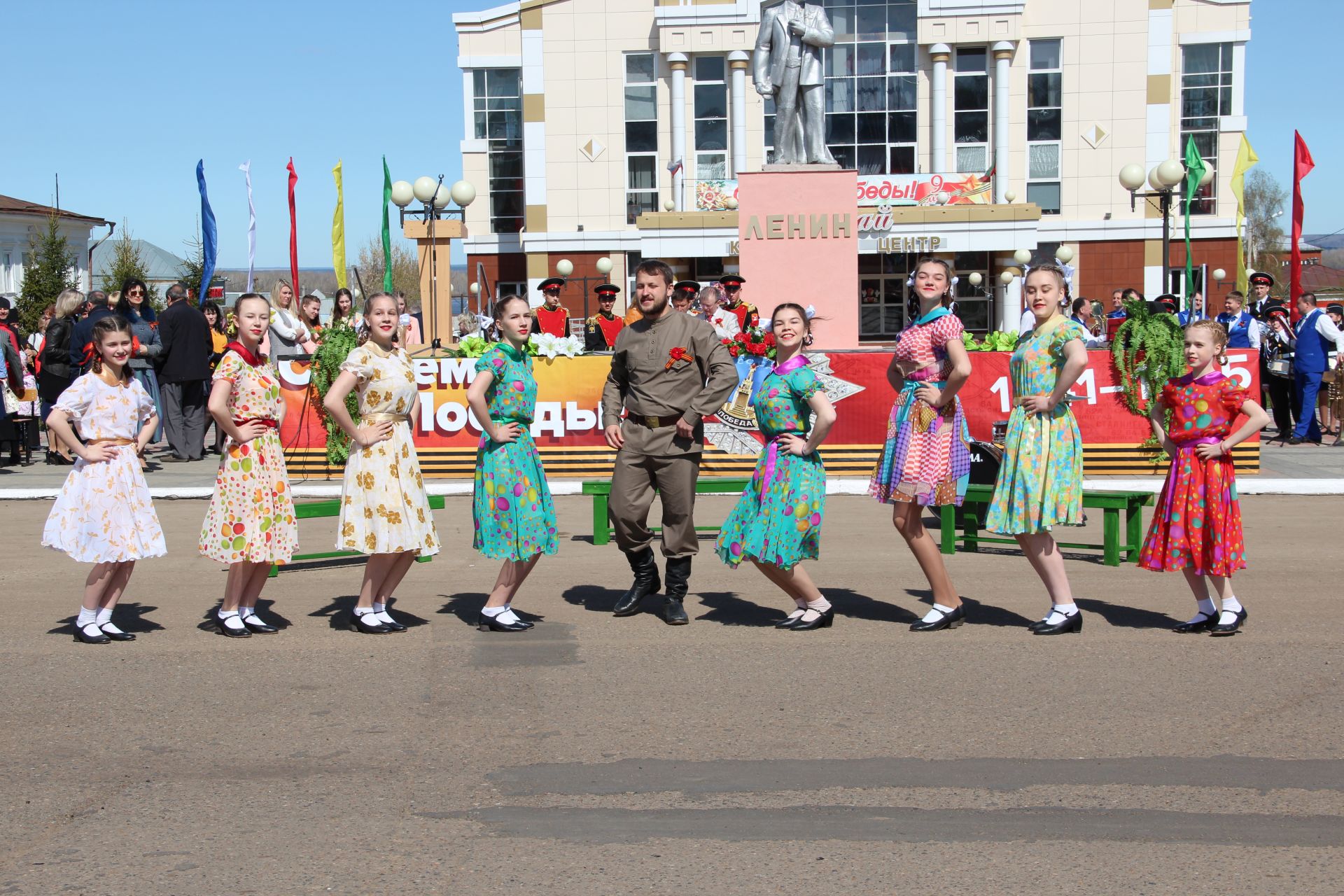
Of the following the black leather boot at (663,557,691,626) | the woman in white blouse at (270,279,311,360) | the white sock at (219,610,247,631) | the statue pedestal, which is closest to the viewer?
the white sock at (219,610,247,631)

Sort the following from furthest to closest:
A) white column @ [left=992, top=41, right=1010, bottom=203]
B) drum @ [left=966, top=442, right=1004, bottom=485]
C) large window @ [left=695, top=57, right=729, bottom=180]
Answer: large window @ [left=695, top=57, right=729, bottom=180] < white column @ [left=992, top=41, right=1010, bottom=203] < drum @ [left=966, top=442, right=1004, bottom=485]

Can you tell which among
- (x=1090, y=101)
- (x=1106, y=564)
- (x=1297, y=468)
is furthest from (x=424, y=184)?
(x=1090, y=101)

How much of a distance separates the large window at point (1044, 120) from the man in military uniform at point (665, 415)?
131ft

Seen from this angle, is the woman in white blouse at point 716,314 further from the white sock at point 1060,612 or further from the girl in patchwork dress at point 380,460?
the white sock at point 1060,612

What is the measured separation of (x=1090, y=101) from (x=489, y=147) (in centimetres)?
2028

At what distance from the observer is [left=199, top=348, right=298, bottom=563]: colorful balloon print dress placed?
695 cm

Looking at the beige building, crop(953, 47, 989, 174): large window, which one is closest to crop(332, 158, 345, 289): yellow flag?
the beige building

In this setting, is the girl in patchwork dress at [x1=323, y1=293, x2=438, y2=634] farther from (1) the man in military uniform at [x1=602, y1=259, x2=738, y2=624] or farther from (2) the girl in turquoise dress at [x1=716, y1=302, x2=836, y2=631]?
(2) the girl in turquoise dress at [x1=716, y1=302, x2=836, y2=631]

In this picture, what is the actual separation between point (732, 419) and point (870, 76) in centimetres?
3359

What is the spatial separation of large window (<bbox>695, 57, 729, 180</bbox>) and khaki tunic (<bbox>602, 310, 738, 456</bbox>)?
38451 millimetres

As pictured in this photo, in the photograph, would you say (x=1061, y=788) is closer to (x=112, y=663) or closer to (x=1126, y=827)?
(x=1126, y=827)

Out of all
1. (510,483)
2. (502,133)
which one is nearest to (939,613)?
(510,483)

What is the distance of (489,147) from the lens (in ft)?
156

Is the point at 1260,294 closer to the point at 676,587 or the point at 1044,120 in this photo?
the point at 676,587
